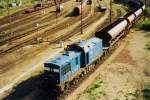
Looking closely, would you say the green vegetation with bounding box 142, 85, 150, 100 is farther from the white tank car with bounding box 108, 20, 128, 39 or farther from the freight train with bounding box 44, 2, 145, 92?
the white tank car with bounding box 108, 20, 128, 39

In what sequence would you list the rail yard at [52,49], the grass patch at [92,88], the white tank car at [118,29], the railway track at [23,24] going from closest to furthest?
the rail yard at [52,49] < the grass patch at [92,88] < the white tank car at [118,29] < the railway track at [23,24]

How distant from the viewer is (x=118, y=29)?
59094 mm

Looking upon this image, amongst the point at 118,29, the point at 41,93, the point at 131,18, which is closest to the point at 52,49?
the point at 118,29

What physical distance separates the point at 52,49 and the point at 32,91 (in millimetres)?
18479

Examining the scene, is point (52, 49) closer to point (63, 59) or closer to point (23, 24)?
point (63, 59)

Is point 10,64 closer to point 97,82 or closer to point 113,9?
point 97,82

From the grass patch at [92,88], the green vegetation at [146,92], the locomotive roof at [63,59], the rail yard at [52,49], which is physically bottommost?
the green vegetation at [146,92]

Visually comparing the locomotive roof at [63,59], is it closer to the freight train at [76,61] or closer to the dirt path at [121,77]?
the freight train at [76,61]

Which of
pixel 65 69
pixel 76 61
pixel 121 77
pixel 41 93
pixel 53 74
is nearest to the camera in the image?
pixel 53 74

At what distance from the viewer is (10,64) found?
4928 cm

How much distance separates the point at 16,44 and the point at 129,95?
2864 cm

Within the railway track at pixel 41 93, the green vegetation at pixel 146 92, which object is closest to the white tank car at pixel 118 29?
the green vegetation at pixel 146 92

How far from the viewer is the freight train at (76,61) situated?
3716 centimetres

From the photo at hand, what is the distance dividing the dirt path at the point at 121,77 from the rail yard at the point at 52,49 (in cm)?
124
